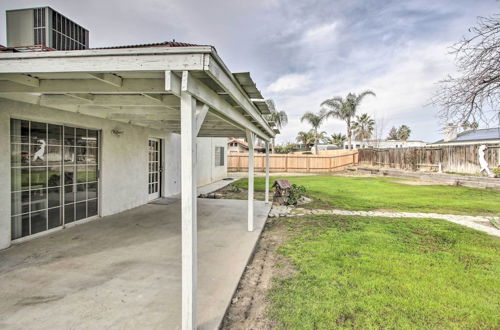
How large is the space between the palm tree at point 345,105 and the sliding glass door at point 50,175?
2234cm

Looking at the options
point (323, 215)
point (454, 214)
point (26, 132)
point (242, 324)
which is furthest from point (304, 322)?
point (454, 214)

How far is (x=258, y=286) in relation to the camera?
290cm

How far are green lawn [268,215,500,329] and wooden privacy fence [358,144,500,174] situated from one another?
11041 millimetres

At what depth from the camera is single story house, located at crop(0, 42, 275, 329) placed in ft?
6.24

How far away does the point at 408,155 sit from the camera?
16.7m

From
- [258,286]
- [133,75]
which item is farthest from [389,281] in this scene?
[133,75]

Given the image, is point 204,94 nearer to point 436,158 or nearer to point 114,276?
point 114,276

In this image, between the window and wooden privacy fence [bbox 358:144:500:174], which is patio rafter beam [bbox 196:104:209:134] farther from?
wooden privacy fence [bbox 358:144:500:174]

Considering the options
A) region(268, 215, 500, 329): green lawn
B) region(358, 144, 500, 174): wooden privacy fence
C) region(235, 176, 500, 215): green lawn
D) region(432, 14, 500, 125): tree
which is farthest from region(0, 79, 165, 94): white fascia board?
region(358, 144, 500, 174): wooden privacy fence

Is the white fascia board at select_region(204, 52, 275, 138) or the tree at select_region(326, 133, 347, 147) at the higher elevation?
the tree at select_region(326, 133, 347, 147)

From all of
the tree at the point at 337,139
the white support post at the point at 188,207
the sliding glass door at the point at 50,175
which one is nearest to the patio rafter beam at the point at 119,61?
the white support post at the point at 188,207

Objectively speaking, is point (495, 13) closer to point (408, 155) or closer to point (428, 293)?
point (428, 293)

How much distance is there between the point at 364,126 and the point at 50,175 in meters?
36.8

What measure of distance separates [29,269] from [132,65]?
3028mm
